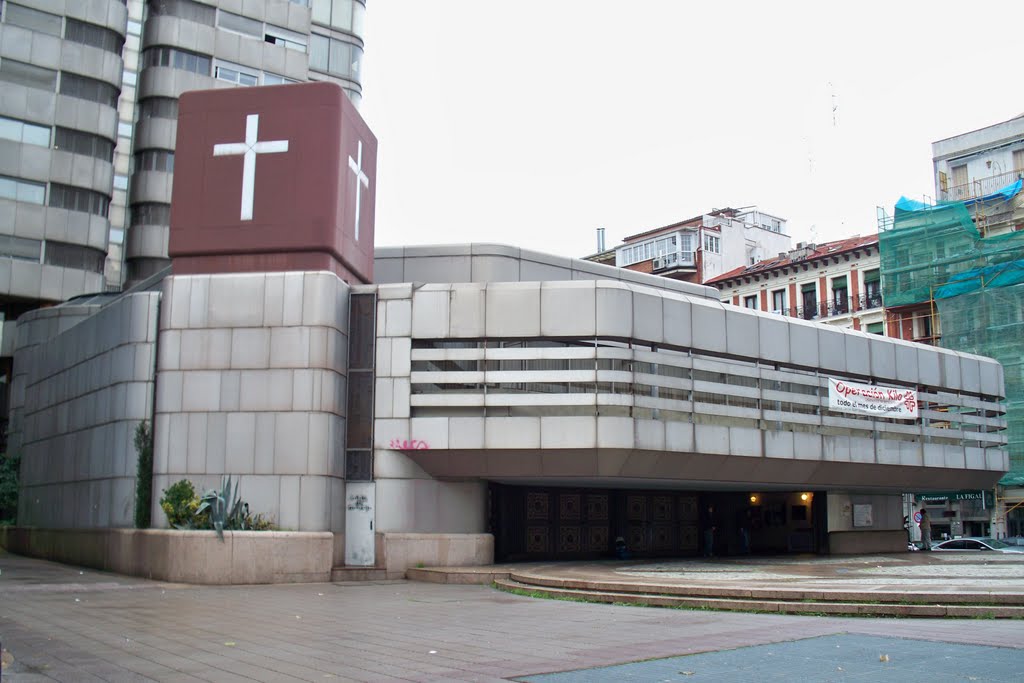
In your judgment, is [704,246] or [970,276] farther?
[704,246]

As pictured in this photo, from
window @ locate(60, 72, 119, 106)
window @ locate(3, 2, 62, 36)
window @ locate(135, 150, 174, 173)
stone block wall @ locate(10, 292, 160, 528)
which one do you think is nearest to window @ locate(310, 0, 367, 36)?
window @ locate(135, 150, 174, 173)

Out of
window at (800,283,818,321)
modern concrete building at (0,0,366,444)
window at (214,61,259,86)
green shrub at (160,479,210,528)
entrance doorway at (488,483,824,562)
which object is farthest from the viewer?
window at (800,283,818,321)

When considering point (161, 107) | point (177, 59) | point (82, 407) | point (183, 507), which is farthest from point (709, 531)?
point (177, 59)

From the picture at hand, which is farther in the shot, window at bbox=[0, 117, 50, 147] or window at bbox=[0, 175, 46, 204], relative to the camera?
window at bbox=[0, 117, 50, 147]

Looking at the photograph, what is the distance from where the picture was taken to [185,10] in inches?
2398

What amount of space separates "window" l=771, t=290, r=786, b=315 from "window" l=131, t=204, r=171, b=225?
135 ft

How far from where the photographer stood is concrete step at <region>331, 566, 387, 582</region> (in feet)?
85.0

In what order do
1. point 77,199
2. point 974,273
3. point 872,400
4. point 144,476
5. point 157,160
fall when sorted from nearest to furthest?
point 144,476, point 872,400, point 77,199, point 974,273, point 157,160

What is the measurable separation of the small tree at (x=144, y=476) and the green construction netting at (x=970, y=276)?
4438 centimetres

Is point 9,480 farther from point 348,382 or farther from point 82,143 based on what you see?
point 82,143

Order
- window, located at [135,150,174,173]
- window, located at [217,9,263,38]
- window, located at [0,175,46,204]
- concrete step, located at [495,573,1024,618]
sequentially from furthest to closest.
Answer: window, located at [217,9,263,38]
window, located at [135,150,174,173]
window, located at [0,175,46,204]
concrete step, located at [495,573,1024,618]

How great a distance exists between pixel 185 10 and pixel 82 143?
11.6 m

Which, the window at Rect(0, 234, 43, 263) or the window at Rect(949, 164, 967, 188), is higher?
the window at Rect(949, 164, 967, 188)

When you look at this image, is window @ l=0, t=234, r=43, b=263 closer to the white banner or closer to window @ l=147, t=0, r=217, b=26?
window @ l=147, t=0, r=217, b=26
